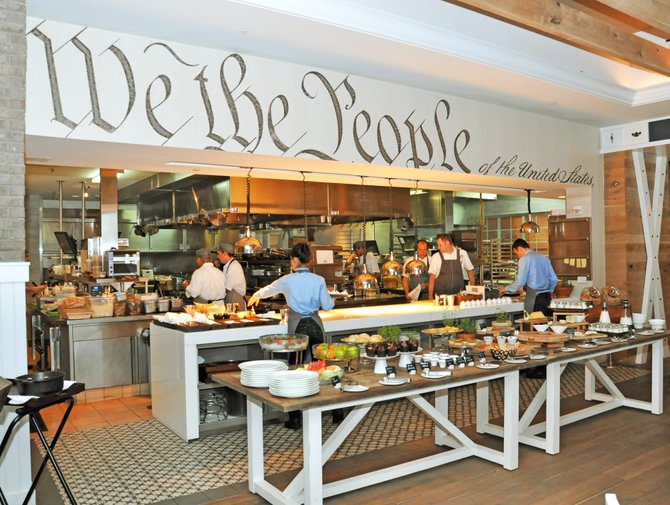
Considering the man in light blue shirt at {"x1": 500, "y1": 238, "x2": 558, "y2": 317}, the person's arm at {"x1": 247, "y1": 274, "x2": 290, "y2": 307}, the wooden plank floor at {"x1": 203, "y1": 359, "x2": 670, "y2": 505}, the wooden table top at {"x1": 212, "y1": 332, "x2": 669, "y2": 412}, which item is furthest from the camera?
the man in light blue shirt at {"x1": 500, "y1": 238, "x2": 558, "y2": 317}

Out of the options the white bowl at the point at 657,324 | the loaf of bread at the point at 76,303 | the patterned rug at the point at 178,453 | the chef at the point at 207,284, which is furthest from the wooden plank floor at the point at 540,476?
the chef at the point at 207,284

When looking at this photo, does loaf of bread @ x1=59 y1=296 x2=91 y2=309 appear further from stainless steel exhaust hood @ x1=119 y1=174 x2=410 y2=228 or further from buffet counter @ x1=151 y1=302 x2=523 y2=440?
stainless steel exhaust hood @ x1=119 y1=174 x2=410 y2=228

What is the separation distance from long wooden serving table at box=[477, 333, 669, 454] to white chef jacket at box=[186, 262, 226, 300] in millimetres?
4431

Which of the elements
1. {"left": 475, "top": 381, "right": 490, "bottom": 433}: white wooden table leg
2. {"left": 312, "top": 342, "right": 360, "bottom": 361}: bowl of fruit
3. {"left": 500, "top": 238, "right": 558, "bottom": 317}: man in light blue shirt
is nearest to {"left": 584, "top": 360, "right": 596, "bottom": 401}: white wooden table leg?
{"left": 500, "top": 238, "right": 558, "bottom": 317}: man in light blue shirt

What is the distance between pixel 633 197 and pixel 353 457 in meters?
6.56

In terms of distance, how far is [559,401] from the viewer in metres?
5.32

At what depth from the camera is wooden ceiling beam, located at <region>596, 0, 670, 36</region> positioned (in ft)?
14.9

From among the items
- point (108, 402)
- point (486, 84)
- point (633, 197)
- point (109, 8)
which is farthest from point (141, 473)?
point (633, 197)

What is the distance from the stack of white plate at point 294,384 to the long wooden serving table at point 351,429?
4 cm

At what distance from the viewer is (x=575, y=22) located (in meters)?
5.08

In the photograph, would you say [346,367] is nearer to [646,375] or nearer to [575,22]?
[575,22]

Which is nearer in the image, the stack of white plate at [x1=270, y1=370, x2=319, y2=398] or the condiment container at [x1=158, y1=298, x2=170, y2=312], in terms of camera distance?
the stack of white plate at [x1=270, y1=370, x2=319, y2=398]

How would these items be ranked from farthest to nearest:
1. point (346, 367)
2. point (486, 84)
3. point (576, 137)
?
point (576, 137) → point (486, 84) → point (346, 367)

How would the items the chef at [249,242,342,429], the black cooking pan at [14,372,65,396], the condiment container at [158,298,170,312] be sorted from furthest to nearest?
the condiment container at [158,298,170,312] → the chef at [249,242,342,429] → the black cooking pan at [14,372,65,396]
